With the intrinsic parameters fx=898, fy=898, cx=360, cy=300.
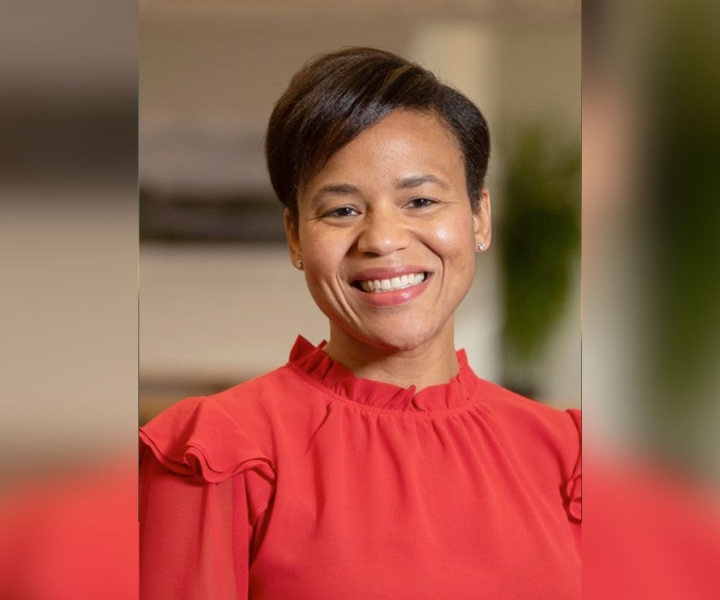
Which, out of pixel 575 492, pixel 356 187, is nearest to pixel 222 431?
pixel 356 187

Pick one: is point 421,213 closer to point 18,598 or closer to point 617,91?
point 617,91

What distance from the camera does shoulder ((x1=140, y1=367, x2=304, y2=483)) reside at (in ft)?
3.36

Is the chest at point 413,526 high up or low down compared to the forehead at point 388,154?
down

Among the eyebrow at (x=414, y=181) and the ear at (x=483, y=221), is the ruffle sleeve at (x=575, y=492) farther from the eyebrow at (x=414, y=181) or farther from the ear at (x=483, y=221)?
the eyebrow at (x=414, y=181)

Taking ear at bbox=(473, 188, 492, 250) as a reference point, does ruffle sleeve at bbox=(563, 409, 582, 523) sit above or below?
below

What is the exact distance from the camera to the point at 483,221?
44.4 inches

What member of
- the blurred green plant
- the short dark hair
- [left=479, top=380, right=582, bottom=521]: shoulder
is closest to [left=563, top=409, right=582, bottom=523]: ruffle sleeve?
[left=479, top=380, right=582, bottom=521]: shoulder

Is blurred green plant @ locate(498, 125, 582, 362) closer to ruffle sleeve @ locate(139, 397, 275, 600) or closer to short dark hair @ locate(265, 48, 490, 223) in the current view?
short dark hair @ locate(265, 48, 490, 223)

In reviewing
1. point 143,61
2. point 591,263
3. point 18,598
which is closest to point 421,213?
point 591,263

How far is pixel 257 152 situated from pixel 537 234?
1.21 feet

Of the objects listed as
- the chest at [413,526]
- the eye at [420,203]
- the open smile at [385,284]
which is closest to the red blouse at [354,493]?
the chest at [413,526]

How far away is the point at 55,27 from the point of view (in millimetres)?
1173

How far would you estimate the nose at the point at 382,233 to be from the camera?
1.03 meters

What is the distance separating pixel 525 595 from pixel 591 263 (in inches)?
17.1
